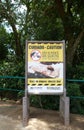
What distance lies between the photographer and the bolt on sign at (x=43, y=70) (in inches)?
336

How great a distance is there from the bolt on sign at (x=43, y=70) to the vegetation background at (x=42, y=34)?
225cm

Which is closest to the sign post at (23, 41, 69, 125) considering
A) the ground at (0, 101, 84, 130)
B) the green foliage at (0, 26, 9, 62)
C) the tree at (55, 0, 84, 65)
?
the ground at (0, 101, 84, 130)

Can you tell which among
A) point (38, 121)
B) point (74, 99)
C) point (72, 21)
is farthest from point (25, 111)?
point (72, 21)

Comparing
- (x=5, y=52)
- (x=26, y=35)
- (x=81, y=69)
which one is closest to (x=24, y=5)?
(x=26, y=35)

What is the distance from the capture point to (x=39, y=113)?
9500 millimetres

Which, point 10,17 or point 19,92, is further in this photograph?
point 10,17

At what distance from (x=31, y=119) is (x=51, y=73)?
1340mm

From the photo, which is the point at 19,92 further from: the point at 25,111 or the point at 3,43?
the point at 3,43

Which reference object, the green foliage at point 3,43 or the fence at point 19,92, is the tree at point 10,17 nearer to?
the green foliage at point 3,43

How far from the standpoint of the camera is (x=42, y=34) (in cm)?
1648

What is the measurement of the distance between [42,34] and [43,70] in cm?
810

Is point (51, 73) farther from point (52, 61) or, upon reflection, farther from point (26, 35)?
point (26, 35)

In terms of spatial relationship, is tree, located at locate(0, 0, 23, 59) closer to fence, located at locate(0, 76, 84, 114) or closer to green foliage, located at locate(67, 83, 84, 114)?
fence, located at locate(0, 76, 84, 114)

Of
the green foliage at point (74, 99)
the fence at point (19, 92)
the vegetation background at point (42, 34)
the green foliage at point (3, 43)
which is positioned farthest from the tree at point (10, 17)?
the green foliage at point (74, 99)
